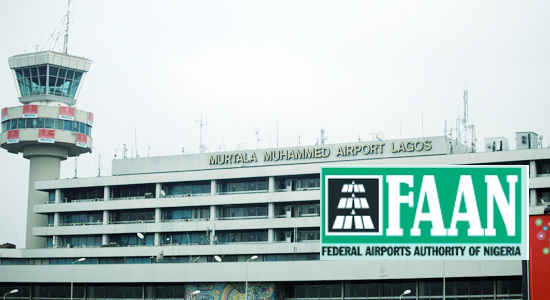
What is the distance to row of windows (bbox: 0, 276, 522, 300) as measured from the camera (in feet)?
310

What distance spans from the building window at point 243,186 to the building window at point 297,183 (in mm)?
2169

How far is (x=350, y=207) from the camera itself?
20516mm

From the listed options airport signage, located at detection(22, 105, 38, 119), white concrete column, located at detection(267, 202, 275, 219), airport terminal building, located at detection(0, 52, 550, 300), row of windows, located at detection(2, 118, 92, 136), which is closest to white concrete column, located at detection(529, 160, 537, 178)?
airport terminal building, located at detection(0, 52, 550, 300)

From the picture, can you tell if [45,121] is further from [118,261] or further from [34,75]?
[118,261]

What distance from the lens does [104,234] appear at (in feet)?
386

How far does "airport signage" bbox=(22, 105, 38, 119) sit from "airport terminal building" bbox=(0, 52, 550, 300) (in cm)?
Answer: 53

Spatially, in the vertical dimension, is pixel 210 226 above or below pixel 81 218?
below

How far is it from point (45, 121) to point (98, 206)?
62.7 feet

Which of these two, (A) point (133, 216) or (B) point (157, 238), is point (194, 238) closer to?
(B) point (157, 238)

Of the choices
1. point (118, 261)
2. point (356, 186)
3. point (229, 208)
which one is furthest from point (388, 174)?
point (118, 261)

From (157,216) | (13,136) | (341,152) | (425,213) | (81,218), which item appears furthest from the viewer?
(13,136)

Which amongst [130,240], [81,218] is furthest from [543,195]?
[81,218]

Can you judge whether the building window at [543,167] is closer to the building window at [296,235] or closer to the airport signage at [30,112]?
the building window at [296,235]

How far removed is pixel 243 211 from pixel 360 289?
22650 millimetres
